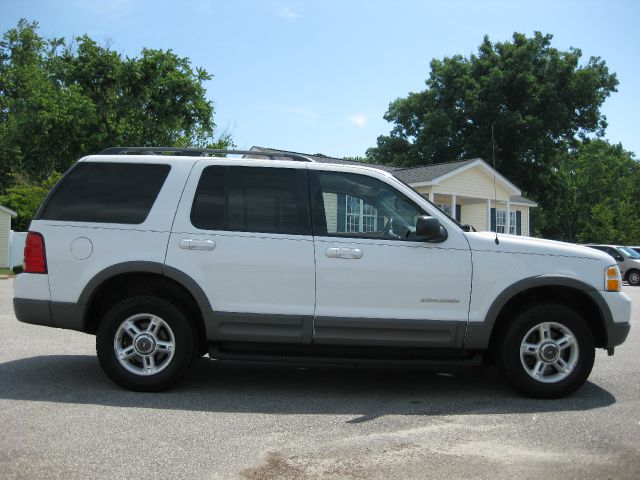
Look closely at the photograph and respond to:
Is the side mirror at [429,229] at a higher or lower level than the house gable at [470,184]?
lower

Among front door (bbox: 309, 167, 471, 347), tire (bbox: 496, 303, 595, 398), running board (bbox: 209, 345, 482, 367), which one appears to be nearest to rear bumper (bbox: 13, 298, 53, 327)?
running board (bbox: 209, 345, 482, 367)

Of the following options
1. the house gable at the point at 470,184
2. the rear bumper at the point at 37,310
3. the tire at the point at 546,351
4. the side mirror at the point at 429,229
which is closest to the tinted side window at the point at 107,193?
the rear bumper at the point at 37,310

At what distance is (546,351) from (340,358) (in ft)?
5.90

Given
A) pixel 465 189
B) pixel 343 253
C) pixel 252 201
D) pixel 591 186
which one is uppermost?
pixel 591 186

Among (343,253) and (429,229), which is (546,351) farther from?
(343,253)

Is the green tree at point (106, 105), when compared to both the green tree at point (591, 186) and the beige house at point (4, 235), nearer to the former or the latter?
the beige house at point (4, 235)

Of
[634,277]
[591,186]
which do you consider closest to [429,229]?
[634,277]

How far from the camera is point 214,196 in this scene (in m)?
5.60

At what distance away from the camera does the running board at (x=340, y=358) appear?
5.34 meters

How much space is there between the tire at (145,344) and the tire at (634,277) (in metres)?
25.5

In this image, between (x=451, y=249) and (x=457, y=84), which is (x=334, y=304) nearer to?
(x=451, y=249)

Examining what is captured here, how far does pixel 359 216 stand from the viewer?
18.4 feet

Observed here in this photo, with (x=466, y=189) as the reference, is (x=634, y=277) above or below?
below

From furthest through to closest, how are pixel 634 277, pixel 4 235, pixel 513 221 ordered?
pixel 513 221
pixel 4 235
pixel 634 277
